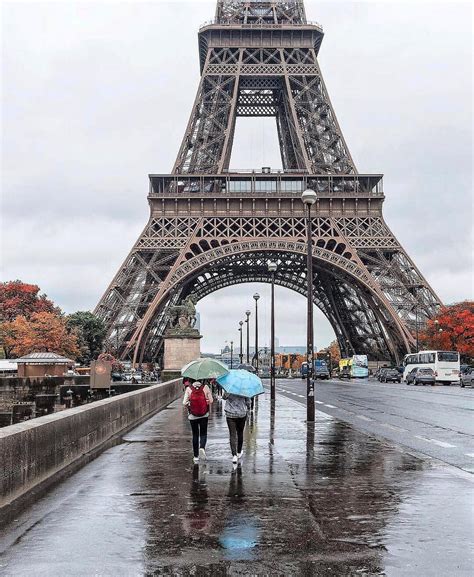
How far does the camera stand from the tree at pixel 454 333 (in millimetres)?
79312

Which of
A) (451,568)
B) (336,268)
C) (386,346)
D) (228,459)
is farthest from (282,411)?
(386,346)

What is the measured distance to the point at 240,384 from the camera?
1295 centimetres

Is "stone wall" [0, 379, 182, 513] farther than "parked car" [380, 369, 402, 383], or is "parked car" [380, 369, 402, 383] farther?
"parked car" [380, 369, 402, 383]

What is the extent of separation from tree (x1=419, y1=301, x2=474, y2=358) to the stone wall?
63092 mm

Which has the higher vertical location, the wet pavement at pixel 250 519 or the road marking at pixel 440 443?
the wet pavement at pixel 250 519

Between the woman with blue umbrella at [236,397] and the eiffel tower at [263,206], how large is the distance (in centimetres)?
5264

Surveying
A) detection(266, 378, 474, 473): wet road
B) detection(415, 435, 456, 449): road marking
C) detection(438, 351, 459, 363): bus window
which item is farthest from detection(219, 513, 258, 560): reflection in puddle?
detection(438, 351, 459, 363): bus window

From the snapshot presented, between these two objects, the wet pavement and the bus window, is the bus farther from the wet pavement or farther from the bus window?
the wet pavement

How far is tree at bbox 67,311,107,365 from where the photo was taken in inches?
3081

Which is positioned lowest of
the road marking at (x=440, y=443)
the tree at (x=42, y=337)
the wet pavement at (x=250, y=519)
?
the road marking at (x=440, y=443)

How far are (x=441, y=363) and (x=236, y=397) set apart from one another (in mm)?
55729

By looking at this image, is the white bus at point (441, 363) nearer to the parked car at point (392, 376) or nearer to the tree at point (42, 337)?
the parked car at point (392, 376)

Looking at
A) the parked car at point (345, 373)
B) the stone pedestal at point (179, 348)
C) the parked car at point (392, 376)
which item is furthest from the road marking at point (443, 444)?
the parked car at point (345, 373)

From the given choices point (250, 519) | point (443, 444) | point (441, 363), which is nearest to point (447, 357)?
point (441, 363)
